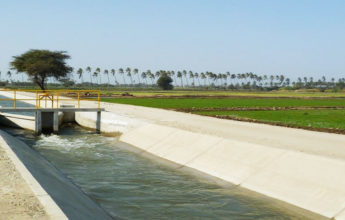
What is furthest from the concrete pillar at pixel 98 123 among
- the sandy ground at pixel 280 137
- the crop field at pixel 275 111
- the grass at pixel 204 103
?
the grass at pixel 204 103

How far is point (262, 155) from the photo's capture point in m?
14.7

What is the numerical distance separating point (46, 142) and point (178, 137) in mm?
8261

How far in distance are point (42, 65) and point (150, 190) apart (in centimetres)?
6170

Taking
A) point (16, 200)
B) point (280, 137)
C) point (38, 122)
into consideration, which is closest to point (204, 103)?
point (38, 122)

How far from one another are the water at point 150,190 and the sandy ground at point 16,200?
2436 mm

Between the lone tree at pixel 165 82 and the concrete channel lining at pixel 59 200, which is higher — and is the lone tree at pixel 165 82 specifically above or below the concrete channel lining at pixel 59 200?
above

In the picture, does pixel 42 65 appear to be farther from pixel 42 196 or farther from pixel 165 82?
pixel 165 82

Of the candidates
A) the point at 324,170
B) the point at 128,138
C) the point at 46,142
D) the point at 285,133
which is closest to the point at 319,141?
the point at 285,133

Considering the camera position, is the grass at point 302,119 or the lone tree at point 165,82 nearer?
the grass at point 302,119

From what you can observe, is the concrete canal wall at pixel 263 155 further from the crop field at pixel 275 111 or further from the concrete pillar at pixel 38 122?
the concrete pillar at pixel 38 122

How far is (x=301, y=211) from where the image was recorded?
35.5 feet

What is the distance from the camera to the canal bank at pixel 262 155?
1140cm

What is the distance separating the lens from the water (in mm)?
10938

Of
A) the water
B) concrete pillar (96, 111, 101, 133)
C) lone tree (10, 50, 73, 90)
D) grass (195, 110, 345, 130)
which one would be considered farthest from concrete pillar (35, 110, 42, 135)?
lone tree (10, 50, 73, 90)
